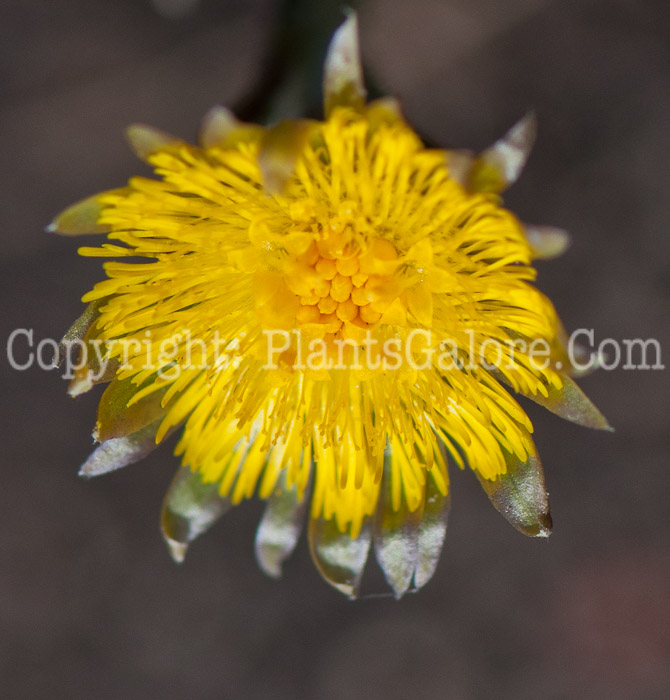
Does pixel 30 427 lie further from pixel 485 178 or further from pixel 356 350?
pixel 485 178

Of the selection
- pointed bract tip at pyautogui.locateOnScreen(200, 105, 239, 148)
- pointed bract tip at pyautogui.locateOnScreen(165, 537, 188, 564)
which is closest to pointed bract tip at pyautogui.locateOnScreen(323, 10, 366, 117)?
pointed bract tip at pyautogui.locateOnScreen(200, 105, 239, 148)

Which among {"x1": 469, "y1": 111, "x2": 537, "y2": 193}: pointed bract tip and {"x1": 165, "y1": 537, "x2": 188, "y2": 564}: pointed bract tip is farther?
{"x1": 165, "y1": 537, "x2": 188, "y2": 564}: pointed bract tip

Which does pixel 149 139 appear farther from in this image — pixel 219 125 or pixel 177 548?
pixel 177 548

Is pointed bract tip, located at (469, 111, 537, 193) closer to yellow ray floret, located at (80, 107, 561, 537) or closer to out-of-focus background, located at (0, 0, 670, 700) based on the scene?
yellow ray floret, located at (80, 107, 561, 537)

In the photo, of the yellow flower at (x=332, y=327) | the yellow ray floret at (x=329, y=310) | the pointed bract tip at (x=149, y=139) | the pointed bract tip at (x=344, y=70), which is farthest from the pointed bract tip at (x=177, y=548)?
the pointed bract tip at (x=344, y=70)

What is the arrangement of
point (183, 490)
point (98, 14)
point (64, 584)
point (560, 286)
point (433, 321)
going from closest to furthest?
point (433, 321), point (183, 490), point (98, 14), point (560, 286), point (64, 584)

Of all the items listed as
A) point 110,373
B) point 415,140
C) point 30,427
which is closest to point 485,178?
point 415,140
